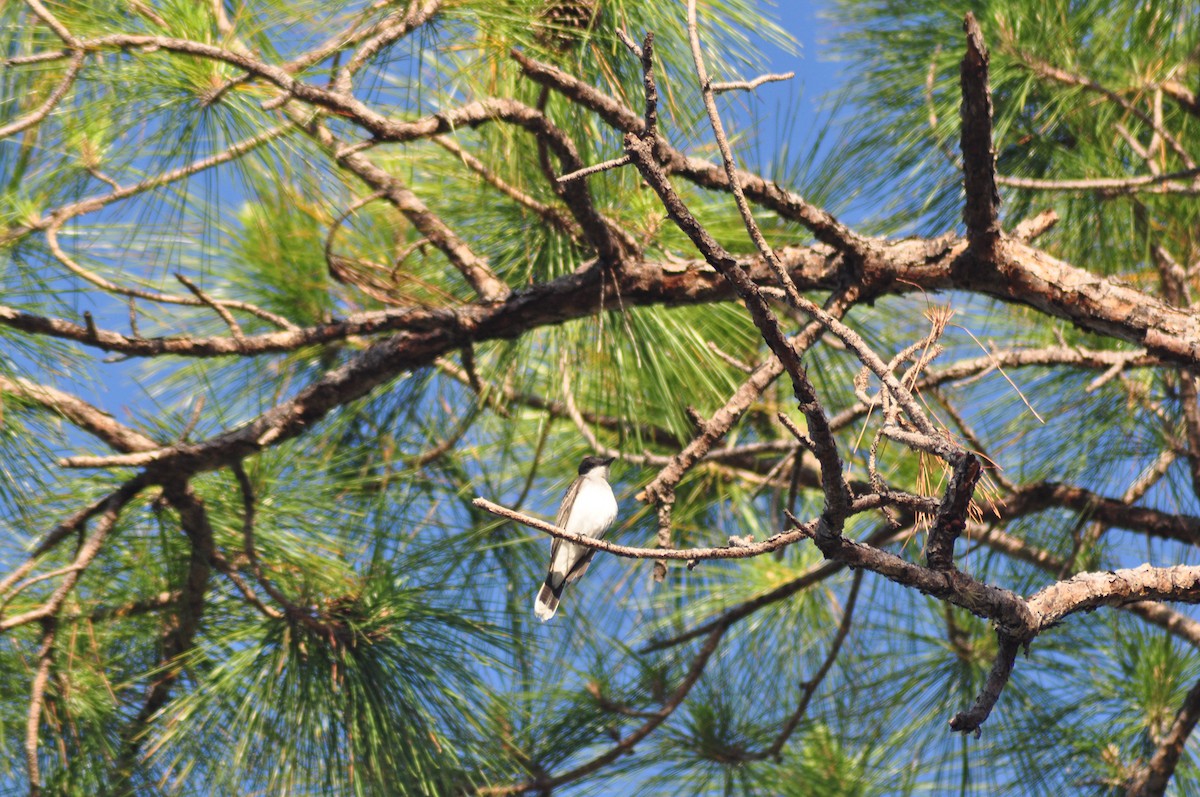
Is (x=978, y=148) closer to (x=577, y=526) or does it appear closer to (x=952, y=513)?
(x=952, y=513)

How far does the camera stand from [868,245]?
5.06 feet

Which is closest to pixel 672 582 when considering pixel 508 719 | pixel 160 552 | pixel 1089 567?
pixel 508 719

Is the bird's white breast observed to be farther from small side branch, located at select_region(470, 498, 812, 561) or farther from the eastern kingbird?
small side branch, located at select_region(470, 498, 812, 561)

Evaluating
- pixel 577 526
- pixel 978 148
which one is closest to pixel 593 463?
pixel 577 526

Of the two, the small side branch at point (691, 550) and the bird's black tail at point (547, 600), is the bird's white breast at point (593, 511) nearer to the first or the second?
the bird's black tail at point (547, 600)

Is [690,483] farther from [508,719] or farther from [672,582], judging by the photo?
[508,719]

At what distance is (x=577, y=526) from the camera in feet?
6.57

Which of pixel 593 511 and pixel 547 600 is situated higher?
pixel 593 511

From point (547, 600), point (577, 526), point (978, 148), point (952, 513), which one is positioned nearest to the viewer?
point (952, 513)

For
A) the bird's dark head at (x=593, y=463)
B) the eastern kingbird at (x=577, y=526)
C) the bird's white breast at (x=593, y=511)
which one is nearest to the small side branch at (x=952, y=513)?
the eastern kingbird at (x=577, y=526)

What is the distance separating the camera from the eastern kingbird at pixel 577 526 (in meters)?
1.86

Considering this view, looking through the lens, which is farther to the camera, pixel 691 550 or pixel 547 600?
pixel 547 600

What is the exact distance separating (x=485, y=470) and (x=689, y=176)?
1095 mm

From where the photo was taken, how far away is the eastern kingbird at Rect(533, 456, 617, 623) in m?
1.86
